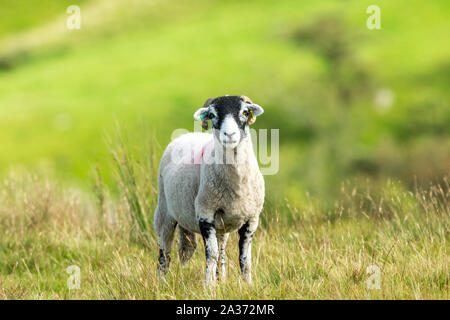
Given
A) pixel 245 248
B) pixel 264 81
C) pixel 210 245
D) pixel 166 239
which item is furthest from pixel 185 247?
pixel 264 81

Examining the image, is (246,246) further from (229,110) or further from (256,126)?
(256,126)

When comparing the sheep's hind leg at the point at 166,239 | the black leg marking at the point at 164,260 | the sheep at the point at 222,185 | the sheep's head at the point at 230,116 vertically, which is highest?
the sheep's head at the point at 230,116

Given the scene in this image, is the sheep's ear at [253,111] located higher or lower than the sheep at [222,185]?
higher

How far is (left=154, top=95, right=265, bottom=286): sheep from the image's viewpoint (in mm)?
4316

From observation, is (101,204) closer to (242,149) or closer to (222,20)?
(242,149)

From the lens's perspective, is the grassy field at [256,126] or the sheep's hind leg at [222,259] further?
the grassy field at [256,126]

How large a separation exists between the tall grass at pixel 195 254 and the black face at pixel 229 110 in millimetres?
1189

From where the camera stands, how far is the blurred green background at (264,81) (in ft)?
77.7

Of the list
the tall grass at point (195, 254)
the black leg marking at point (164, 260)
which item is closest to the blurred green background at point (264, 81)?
the tall grass at point (195, 254)

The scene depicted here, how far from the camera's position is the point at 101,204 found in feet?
24.4

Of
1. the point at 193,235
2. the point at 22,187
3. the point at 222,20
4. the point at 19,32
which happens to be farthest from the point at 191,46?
the point at 193,235

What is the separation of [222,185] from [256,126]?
2122 cm

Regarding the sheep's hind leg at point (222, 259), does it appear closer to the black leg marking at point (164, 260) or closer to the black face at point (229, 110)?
the black leg marking at point (164, 260)

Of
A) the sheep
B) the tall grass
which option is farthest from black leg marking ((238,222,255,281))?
the tall grass
